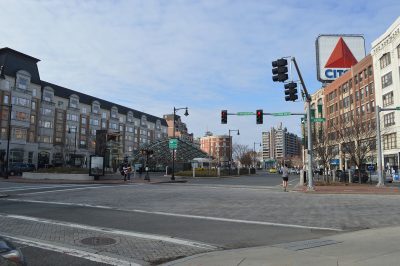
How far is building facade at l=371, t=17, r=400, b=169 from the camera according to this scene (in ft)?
204

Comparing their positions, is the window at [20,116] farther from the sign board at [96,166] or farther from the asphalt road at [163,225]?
the asphalt road at [163,225]

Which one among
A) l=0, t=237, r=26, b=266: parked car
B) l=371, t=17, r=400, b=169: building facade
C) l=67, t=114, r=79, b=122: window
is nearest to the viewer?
l=0, t=237, r=26, b=266: parked car

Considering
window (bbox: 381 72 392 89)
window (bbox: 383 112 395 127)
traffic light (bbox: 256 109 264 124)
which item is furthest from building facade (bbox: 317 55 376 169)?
traffic light (bbox: 256 109 264 124)

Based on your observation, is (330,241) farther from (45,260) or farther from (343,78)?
(343,78)

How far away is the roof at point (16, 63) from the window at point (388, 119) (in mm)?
69794

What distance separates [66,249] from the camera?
8.61 m

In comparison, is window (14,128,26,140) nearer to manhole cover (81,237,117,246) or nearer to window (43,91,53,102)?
window (43,91,53,102)

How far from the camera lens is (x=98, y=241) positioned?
374 inches

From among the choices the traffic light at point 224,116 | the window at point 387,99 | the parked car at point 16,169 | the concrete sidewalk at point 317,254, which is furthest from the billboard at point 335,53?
the concrete sidewalk at point 317,254

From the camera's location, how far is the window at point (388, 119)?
64375mm

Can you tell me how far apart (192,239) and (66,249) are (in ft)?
9.81

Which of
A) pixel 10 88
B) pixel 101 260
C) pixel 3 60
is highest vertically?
pixel 3 60

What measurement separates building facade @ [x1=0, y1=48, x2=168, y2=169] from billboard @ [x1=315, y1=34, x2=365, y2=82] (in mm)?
32178

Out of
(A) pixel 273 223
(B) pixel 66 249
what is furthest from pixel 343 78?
(B) pixel 66 249
